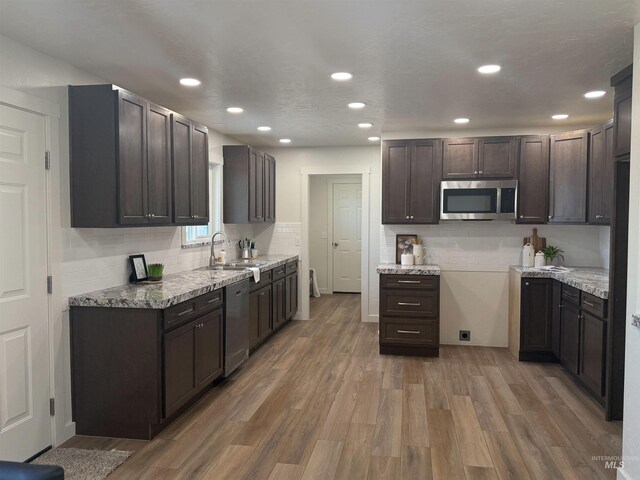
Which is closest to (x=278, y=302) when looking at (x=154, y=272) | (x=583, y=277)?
(x=154, y=272)

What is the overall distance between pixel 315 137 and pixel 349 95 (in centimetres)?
203

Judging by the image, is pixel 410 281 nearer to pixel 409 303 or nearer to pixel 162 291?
pixel 409 303

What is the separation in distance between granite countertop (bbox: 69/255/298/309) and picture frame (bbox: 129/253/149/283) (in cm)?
11

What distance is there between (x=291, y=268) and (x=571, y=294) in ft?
11.4

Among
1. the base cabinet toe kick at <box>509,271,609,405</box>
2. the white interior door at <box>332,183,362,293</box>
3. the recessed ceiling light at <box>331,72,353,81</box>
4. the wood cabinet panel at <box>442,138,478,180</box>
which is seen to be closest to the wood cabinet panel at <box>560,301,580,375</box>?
the base cabinet toe kick at <box>509,271,609,405</box>

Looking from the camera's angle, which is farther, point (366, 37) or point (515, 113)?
point (515, 113)

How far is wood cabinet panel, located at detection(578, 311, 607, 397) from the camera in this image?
363 centimetres

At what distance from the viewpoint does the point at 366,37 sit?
9.07 feet

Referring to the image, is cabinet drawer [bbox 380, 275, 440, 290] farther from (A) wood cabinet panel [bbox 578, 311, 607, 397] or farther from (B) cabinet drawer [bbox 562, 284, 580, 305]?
(A) wood cabinet panel [bbox 578, 311, 607, 397]

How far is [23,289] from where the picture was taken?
286 centimetres

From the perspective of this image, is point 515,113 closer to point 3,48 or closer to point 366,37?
point 366,37

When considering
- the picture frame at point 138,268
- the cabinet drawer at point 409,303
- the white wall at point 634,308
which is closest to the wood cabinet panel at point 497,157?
the cabinet drawer at point 409,303

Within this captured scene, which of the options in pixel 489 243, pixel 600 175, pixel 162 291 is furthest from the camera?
pixel 489 243

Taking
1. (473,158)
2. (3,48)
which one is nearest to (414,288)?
(473,158)
